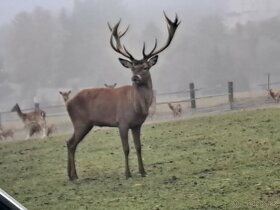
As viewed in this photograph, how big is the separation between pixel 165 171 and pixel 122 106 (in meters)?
0.94

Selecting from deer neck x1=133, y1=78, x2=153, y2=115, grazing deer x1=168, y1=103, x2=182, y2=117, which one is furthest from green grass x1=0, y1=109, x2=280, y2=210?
grazing deer x1=168, y1=103, x2=182, y2=117

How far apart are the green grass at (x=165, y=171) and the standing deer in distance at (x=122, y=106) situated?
0.44 metres

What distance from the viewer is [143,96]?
780 cm

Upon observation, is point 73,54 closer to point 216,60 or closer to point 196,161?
point 216,60

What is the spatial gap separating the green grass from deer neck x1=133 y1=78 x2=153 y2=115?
0.81 meters

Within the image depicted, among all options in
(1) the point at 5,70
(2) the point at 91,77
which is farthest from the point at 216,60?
(1) the point at 5,70

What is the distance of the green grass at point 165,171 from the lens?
624 centimetres

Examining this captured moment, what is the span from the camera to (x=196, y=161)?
8406 mm

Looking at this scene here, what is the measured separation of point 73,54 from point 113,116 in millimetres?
22839

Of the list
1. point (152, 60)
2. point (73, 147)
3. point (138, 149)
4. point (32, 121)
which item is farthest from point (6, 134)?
point (152, 60)

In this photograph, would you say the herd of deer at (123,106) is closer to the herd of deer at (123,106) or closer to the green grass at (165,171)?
the herd of deer at (123,106)

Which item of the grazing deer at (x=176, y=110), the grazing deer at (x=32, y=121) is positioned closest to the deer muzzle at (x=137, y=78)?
the grazing deer at (x=32, y=121)

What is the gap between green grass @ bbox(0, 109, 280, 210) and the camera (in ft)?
20.5

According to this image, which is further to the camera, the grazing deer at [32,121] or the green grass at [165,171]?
the grazing deer at [32,121]
